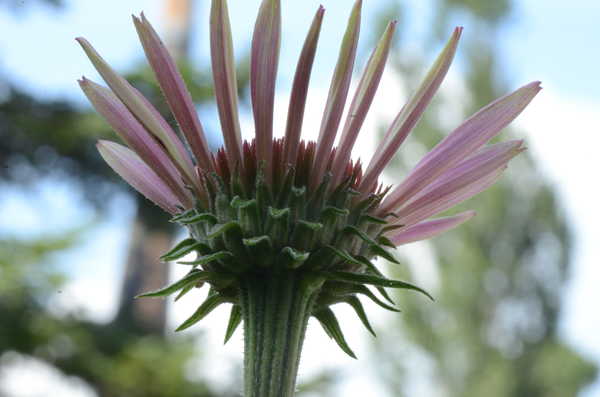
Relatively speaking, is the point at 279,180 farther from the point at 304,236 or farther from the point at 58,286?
the point at 58,286

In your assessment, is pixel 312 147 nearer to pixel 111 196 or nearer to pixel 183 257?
pixel 183 257

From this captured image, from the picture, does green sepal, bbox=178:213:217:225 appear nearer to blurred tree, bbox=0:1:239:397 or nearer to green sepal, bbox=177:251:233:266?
green sepal, bbox=177:251:233:266

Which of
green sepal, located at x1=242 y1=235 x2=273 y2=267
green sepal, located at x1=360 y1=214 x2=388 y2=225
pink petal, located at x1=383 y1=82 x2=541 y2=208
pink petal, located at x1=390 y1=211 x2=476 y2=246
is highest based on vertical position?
pink petal, located at x1=383 y1=82 x2=541 y2=208

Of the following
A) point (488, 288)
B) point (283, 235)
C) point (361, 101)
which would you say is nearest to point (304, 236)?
point (283, 235)

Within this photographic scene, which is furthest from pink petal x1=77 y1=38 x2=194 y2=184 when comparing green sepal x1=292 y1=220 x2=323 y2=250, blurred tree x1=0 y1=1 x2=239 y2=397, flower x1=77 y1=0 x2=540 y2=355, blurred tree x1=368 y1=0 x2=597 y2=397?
blurred tree x1=368 y1=0 x2=597 y2=397

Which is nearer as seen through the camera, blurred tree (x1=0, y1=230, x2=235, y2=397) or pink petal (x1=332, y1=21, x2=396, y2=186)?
pink petal (x1=332, y1=21, x2=396, y2=186)

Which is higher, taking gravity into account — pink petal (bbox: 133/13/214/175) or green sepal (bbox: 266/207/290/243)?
pink petal (bbox: 133/13/214/175)
